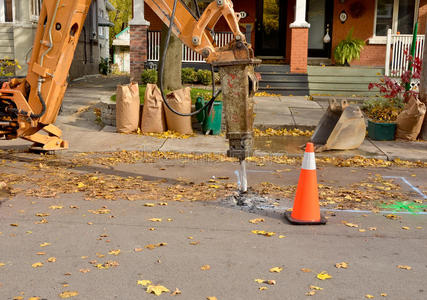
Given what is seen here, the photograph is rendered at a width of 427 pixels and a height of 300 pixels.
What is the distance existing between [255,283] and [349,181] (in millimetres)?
3964

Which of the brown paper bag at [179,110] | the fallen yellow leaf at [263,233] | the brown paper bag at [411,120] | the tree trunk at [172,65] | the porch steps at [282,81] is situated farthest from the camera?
the porch steps at [282,81]

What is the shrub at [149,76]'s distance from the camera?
660 inches

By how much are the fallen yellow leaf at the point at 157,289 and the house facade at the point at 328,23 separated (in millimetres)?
15282

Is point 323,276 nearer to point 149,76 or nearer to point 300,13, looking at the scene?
point 149,76

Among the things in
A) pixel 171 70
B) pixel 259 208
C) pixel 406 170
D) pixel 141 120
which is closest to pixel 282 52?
pixel 171 70

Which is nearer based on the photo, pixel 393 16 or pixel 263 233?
pixel 263 233

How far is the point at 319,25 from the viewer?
19734 mm

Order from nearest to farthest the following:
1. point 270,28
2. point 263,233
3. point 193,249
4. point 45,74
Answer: point 193,249, point 263,233, point 45,74, point 270,28

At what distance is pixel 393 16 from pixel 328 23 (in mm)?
2306

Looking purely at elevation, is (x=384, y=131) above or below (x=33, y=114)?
below

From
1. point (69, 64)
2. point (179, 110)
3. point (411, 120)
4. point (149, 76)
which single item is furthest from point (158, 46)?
point (69, 64)

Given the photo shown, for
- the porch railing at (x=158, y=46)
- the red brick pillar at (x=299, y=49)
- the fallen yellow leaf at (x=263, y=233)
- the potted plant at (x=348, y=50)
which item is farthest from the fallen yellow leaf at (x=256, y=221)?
the potted plant at (x=348, y=50)

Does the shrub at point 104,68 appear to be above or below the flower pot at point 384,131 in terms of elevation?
above

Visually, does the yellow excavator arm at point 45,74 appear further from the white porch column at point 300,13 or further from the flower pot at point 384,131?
the white porch column at point 300,13
